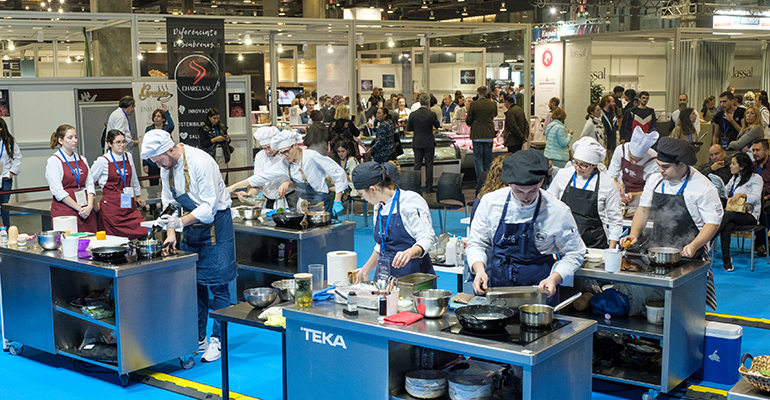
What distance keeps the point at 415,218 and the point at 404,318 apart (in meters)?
1.05

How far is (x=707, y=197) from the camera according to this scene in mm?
4680

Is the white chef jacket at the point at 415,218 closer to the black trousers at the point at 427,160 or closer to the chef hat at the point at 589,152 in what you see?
the chef hat at the point at 589,152

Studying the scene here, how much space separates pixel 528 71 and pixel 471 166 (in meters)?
2.21

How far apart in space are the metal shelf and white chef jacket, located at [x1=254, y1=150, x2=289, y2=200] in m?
2.11

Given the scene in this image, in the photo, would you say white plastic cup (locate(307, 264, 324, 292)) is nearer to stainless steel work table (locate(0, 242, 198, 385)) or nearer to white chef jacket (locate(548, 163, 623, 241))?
stainless steel work table (locate(0, 242, 198, 385))

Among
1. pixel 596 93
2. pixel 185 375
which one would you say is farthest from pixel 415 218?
pixel 596 93

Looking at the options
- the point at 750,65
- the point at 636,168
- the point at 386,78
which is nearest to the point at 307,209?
the point at 636,168

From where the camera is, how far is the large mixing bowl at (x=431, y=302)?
3.37 meters

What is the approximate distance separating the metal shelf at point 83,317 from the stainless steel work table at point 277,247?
5.00 ft

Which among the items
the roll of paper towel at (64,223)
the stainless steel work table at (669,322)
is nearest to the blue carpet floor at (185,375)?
the stainless steel work table at (669,322)

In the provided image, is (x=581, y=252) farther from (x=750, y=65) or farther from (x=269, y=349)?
(x=750, y=65)

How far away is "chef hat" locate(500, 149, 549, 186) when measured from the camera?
3.56 meters

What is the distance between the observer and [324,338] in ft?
11.5

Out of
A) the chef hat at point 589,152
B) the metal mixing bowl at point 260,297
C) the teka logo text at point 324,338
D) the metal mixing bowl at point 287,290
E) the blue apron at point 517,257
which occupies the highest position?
the chef hat at point 589,152
